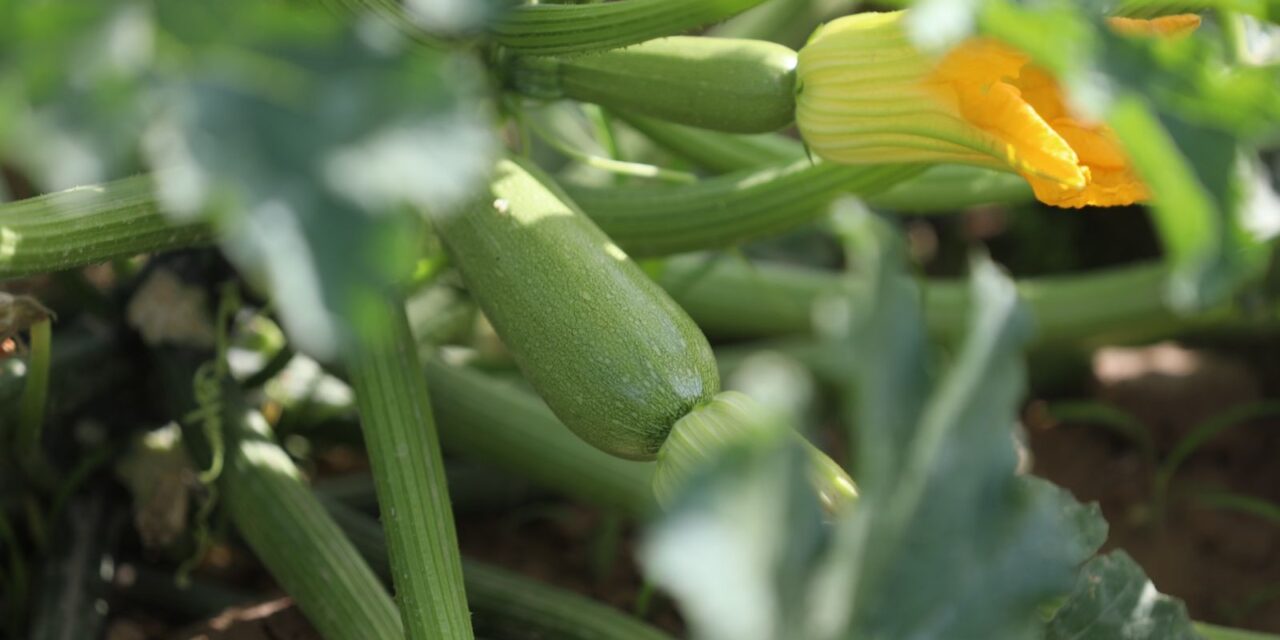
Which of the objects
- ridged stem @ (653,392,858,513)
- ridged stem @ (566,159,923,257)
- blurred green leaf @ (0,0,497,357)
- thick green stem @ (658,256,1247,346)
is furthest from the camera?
thick green stem @ (658,256,1247,346)

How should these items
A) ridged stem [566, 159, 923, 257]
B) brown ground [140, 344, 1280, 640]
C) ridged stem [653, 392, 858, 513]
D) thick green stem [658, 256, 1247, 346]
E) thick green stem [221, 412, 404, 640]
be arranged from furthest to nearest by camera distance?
1. thick green stem [658, 256, 1247, 346]
2. brown ground [140, 344, 1280, 640]
3. ridged stem [566, 159, 923, 257]
4. thick green stem [221, 412, 404, 640]
5. ridged stem [653, 392, 858, 513]

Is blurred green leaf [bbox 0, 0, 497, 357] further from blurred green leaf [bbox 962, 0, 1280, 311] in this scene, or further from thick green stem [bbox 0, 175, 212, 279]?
thick green stem [bbox 0, 175, 212, 279]

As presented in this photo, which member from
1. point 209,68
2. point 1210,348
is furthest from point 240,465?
point 1210,348

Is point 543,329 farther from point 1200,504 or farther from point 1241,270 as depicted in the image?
point 1200,504

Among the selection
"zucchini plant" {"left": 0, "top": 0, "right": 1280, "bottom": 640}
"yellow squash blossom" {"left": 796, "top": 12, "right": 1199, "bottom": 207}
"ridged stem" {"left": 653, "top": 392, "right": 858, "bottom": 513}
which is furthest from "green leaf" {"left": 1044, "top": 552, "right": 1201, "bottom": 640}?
"yellow squash blossom" {"left": 796, "top": 12, "right": 1199, "bottom": 207}

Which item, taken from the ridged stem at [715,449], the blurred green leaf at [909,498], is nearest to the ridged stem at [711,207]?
the ridged stem at [715,449]

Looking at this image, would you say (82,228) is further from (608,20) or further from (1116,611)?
(1116,611)

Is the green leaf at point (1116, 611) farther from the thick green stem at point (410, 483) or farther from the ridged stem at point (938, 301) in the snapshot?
the ridged stem at point (938, 301)
